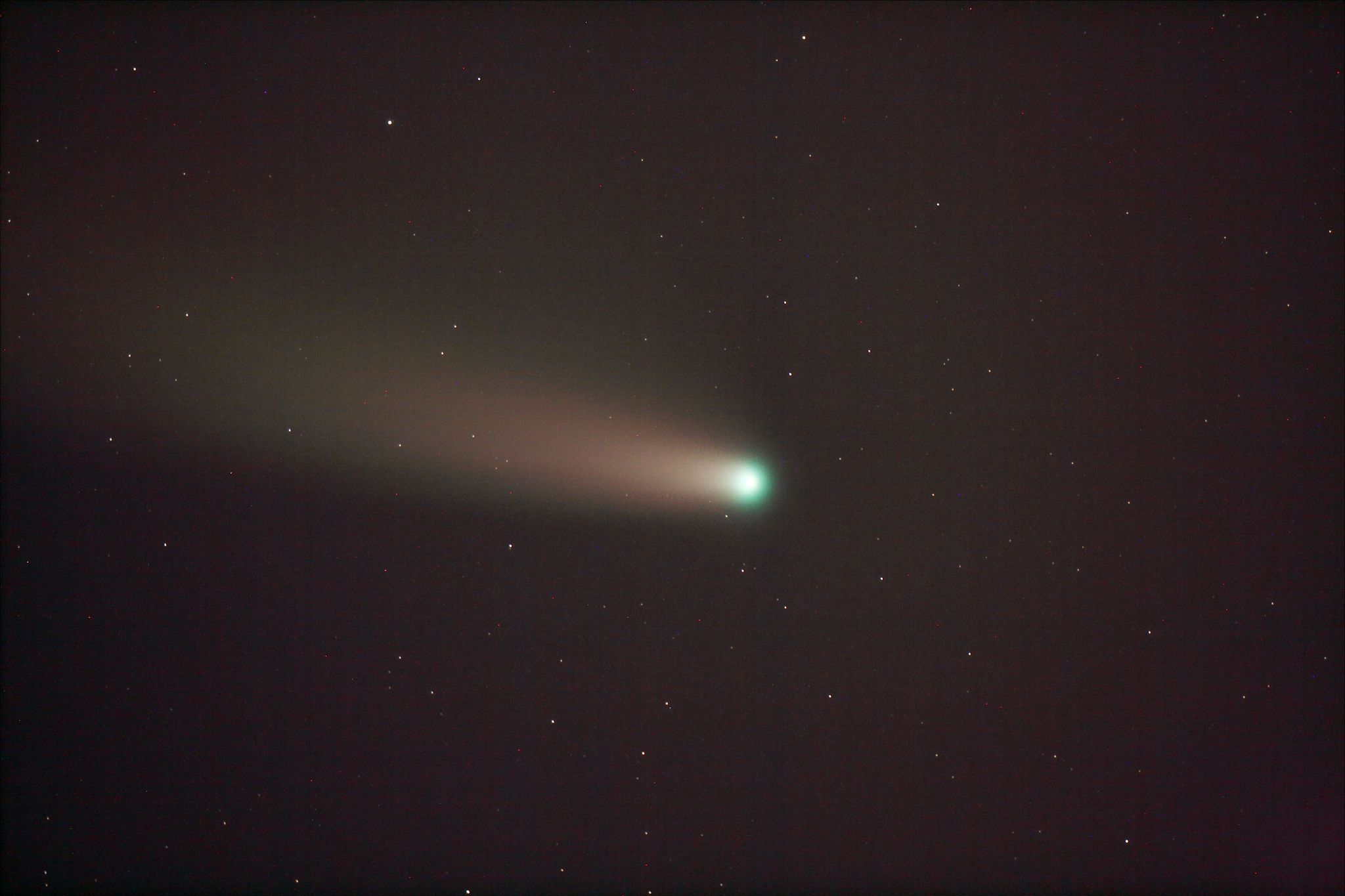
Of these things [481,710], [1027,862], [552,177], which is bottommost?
[1027,862]

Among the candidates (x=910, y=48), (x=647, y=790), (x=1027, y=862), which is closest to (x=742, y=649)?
(x=647, y=790)

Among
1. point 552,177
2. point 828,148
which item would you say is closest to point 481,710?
point 552,177

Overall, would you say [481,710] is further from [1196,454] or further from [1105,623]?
[1196,454]

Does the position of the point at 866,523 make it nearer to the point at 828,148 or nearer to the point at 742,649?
the point at 742,649

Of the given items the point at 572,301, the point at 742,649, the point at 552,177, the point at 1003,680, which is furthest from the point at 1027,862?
the point at 552,177

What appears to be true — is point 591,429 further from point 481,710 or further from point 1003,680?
point 1003,680

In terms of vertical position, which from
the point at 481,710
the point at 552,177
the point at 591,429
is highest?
the point at 552,177

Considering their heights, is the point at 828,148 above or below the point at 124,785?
above

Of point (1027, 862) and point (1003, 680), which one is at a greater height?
point (1003, 680)
